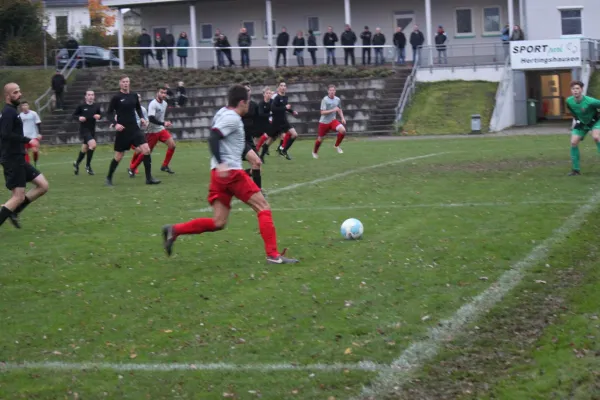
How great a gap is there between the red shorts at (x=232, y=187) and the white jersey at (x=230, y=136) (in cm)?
10

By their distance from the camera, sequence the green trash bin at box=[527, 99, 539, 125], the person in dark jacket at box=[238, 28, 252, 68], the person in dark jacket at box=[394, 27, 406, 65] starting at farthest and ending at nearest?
the person in dark jacket at box=[238, 28, 252, 68]
the person in dark jacket at box=[394, 27, 406, 65]
the green trash bin at box=[527, 99, 539, 125]

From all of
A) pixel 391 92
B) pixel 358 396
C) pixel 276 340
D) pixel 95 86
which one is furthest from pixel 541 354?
pixel 95 86

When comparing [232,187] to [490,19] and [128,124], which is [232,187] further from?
[490,19]

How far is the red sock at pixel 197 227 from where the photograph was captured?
999cm

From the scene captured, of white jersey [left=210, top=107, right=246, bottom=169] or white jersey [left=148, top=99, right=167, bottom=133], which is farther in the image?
white jersey [left=148, top=99, right=167, bottom=133]

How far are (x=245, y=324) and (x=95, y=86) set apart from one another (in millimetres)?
37475

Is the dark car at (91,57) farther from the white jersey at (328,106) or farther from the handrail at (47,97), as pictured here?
the white jersey at (328,106)

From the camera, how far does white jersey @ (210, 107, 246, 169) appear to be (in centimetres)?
971

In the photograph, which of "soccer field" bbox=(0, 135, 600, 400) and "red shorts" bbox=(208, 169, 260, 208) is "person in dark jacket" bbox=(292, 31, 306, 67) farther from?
"red shorts" bbox=(208, 169, 260, 208)

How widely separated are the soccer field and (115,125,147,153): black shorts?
1844 millimetres

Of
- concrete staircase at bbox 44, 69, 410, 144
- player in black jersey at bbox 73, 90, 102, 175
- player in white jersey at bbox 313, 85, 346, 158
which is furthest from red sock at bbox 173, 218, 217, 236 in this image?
concrete staircase at bbox 44, 69, 410, 144

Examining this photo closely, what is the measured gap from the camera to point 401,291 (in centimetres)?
834

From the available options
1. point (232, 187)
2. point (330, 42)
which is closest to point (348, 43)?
point (330, 42)

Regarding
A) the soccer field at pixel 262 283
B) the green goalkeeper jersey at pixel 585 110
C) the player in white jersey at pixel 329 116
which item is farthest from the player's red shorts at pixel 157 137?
the green goalkeeper jersey at pixel 585 110
